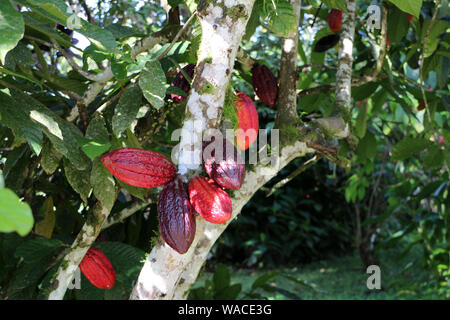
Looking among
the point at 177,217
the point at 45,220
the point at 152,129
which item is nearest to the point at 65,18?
the point at 177,217

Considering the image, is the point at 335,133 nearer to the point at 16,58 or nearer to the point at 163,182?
the point at 163,182

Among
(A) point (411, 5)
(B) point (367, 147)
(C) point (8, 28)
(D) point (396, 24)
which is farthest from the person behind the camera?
(B) point (367, 147)

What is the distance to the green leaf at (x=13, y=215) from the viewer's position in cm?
35

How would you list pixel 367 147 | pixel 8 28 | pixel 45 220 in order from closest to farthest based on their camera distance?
pixel 8 28 < pixel 45 220 < pixel 367 147

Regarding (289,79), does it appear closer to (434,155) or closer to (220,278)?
(434,155)

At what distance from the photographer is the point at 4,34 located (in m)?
0.61

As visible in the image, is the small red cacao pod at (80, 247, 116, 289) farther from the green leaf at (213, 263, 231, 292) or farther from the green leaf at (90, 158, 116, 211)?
→ the green leaf at (213, 263, 231, 292)

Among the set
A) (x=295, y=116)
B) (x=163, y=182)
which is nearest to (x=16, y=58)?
(x=163, y=182)

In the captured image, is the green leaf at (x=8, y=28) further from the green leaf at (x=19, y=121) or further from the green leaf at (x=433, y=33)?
the green leaf at (x=433, y=33)

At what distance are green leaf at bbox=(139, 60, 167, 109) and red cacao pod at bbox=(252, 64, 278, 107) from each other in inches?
16.2

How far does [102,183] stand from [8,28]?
350 mm

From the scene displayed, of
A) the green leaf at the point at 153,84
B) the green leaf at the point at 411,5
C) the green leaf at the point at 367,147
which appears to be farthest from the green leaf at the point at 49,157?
the green leaf at the point at 367,147

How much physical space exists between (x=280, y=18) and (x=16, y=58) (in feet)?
1.66

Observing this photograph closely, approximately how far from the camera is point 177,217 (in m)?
0.75
